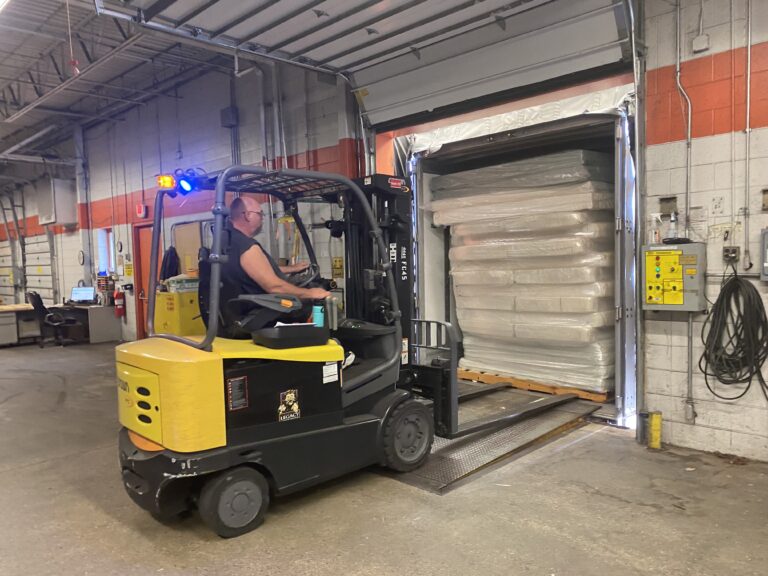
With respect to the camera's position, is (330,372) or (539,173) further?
(539,173)

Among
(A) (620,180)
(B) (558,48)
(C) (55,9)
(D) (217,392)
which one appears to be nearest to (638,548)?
(D) (217,392)

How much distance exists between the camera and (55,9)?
7340 mm

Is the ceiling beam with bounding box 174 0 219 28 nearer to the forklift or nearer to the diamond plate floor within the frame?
the forklift

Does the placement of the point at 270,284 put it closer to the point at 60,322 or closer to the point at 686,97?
the point at 686,97

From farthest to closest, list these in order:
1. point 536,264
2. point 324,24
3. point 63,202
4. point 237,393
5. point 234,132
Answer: point 63,202 → point 234,132 → point 536,264 → point 324,24 → point 237,393

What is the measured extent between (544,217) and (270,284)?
3.65 metres

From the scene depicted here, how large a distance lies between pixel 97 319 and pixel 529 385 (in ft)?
32.9

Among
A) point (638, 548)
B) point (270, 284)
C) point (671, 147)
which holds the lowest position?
point (638, 548)

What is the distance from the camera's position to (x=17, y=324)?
1224 cm

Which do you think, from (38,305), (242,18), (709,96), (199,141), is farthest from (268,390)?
(38,305)

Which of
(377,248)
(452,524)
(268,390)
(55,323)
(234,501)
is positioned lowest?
(452,524)

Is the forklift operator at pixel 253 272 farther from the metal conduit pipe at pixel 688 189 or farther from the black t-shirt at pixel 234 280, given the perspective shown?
the metal conduit pipe at pixel 688 189

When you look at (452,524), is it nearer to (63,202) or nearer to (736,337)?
(736,337)

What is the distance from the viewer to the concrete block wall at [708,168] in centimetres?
438
